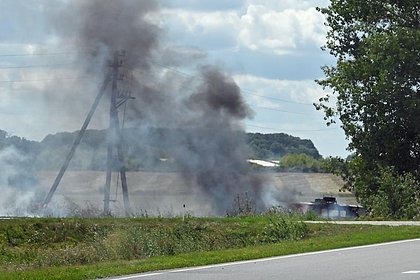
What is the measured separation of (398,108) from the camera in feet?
143

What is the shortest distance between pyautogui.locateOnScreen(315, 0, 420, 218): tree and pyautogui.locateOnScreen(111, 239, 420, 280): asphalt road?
22.2 meters

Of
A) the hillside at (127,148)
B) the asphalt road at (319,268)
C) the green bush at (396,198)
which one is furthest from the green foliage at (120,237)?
the hillside at (127,148)

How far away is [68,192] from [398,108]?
28.1m

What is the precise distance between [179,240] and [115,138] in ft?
120

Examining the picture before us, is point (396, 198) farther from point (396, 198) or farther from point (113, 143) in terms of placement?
point (113, 143)

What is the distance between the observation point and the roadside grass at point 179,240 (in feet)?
58.3

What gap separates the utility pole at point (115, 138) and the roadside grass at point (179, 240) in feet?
66.1

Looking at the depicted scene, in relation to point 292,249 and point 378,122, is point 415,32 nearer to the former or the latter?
point 378,122

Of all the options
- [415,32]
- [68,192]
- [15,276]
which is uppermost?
[415,32]

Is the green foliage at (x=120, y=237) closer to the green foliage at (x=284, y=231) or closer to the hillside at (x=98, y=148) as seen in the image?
the green foliage at (x=284, y=231)

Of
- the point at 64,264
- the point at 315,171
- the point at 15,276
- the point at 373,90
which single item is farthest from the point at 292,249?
the point at 315,171

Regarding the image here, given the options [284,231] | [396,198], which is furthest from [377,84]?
[284,231]

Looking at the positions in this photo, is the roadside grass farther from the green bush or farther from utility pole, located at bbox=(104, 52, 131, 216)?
utility pole, located at bbox=(104, 52, 131, 216)

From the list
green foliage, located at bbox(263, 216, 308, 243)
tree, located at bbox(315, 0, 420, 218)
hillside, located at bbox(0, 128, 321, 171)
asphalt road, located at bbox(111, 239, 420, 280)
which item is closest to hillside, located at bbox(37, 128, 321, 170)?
hillside, located at bbox(0, 128, 321, 171)
